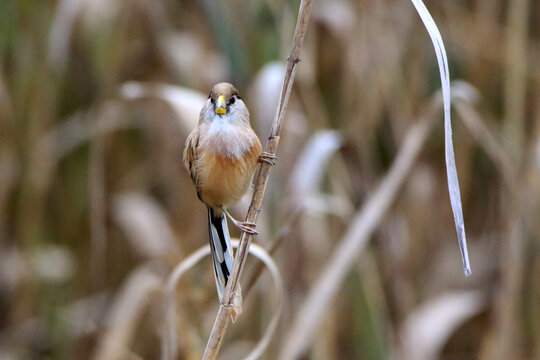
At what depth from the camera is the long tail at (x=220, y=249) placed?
1324 mm

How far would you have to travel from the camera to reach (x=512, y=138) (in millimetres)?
2029

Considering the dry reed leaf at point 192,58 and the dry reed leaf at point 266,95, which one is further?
the dry reed leaf at point 192,58

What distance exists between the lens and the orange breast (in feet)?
4.41

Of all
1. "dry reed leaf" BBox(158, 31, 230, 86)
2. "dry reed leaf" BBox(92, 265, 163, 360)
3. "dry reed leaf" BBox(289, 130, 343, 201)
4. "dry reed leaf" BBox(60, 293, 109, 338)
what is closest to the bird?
"dry reed leaf" BBox(289, 130, 343, 201)

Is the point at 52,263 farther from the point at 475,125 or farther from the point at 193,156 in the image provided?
the point at 475,125

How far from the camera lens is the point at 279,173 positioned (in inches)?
74.8

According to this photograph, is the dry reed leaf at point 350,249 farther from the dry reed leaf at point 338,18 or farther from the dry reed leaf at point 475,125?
the dry reed leaf at point 338,18

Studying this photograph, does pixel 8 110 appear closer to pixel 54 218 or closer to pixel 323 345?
pixel 54 218

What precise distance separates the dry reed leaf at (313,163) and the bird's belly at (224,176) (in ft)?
1.37

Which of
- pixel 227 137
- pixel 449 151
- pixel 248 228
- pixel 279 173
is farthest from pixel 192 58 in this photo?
pixel 449 151

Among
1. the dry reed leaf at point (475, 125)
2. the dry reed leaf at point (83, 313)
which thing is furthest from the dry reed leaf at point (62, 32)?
the dry reed leaf at point (475, 125)

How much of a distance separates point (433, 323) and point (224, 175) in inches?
42.1

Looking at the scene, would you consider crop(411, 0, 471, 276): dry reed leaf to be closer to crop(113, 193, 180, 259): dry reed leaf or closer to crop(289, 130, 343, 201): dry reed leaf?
crop(289, 130, 343, 201): dry reed leaf

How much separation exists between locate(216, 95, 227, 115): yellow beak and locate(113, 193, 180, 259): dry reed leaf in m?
1.14
